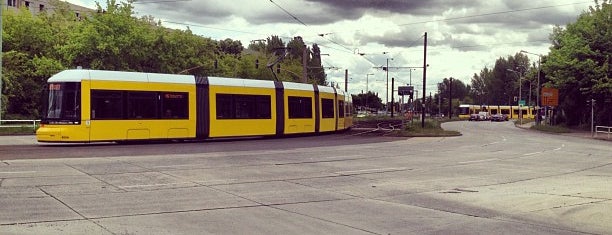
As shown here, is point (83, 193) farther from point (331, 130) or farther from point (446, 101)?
point (446, 101)

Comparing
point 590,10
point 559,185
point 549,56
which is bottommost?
point 559,185

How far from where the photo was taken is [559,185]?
1409cm

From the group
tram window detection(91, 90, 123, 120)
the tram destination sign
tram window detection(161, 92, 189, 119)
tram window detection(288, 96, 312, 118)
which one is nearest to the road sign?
the tram destination sign

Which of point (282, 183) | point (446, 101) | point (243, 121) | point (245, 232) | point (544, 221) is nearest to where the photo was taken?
point (245, 232)

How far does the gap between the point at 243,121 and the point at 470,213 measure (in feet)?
66.6

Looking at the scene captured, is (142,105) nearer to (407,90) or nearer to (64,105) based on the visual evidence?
(64,105)

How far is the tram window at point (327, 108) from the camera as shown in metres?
36.2

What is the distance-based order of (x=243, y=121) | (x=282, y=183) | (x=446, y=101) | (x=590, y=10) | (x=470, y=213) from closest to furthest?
1. (x=470, y=213)
2. (x=282, y=183)
3. (x=243, y=121)
4. (x=590, y=10)
5. (x=446, y=101)

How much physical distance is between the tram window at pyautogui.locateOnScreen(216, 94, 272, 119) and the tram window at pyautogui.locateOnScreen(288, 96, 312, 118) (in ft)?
6.02

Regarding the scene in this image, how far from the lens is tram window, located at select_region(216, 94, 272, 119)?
92.8 ft

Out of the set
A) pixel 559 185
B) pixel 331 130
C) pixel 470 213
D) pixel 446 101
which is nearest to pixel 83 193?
pixel 470 213

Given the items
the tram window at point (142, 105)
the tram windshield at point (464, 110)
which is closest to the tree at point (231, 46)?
the tram windshield at point (464, 110)

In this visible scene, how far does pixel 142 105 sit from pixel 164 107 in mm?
1043

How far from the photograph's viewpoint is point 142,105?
25203 mm
